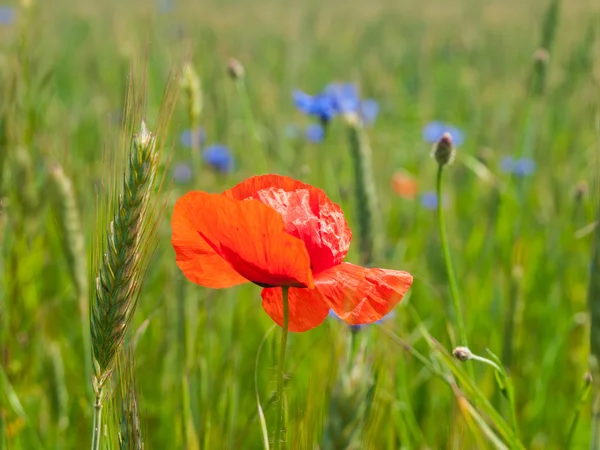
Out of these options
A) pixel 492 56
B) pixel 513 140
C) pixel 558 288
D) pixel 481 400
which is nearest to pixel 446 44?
pixel 492 56

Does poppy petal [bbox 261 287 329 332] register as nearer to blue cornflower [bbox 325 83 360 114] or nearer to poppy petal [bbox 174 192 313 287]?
poppy petal [bbox 174 192 313 287]

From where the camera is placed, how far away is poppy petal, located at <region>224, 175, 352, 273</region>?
0.60 m

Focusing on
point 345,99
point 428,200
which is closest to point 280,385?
point 345,99

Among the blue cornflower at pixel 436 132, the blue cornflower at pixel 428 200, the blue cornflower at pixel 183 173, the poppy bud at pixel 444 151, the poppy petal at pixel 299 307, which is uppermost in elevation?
the blue cornflower at pixel 436 132

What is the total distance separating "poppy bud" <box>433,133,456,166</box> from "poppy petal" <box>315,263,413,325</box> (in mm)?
207

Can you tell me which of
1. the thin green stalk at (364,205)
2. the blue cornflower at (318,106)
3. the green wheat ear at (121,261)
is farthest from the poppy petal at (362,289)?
the blue cornflower at (318,106)

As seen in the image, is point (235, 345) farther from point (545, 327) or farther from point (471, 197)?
point (471, 197)

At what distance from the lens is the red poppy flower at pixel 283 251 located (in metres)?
0.53

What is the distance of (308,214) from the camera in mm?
619

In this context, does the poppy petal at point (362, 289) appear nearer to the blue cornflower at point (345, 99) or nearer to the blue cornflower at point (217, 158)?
the blue cornflower at point (345, 99)

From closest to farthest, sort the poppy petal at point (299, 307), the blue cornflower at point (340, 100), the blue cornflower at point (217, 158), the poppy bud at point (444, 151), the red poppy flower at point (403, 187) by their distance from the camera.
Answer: the poppy petal at point (299, 307)
the poppy bud at point (444, 151)
the blue cornflower at point (340, 100)
the red poppy flower at point (403, 187)
the blue cornflower at point (217, 158)

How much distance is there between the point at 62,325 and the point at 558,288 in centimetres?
109

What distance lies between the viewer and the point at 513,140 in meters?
2.42

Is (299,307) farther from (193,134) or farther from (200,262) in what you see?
(193,134)
